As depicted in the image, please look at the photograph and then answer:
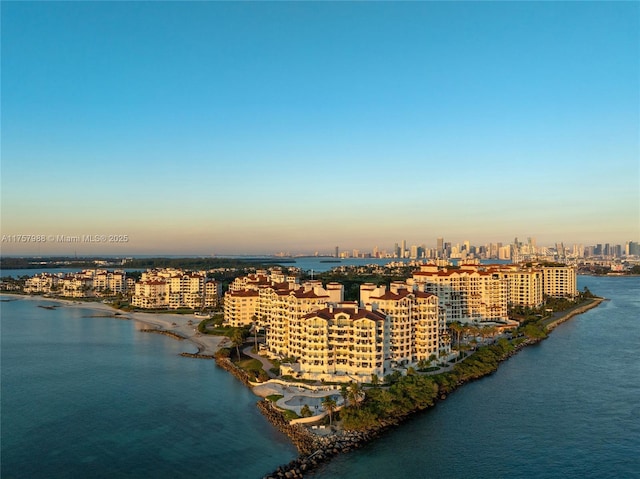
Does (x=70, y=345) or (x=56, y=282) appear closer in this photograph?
(x=70, y=345)

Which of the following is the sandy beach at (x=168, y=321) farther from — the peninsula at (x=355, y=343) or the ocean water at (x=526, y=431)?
the ocean water at (x=526, y=431)

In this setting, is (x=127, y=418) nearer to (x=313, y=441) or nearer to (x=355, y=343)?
(x=313, y=441)

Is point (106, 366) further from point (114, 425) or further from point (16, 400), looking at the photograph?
point (114, 425)

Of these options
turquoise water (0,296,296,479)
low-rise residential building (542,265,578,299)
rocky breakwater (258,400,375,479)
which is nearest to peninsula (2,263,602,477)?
rocky breakwater (258,400,375,479)

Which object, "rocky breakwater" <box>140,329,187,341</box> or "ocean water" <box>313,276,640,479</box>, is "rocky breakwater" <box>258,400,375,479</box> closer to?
"ocean water" <box>313,276,640,479</box>

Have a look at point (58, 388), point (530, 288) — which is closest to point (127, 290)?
point (58, 388)
